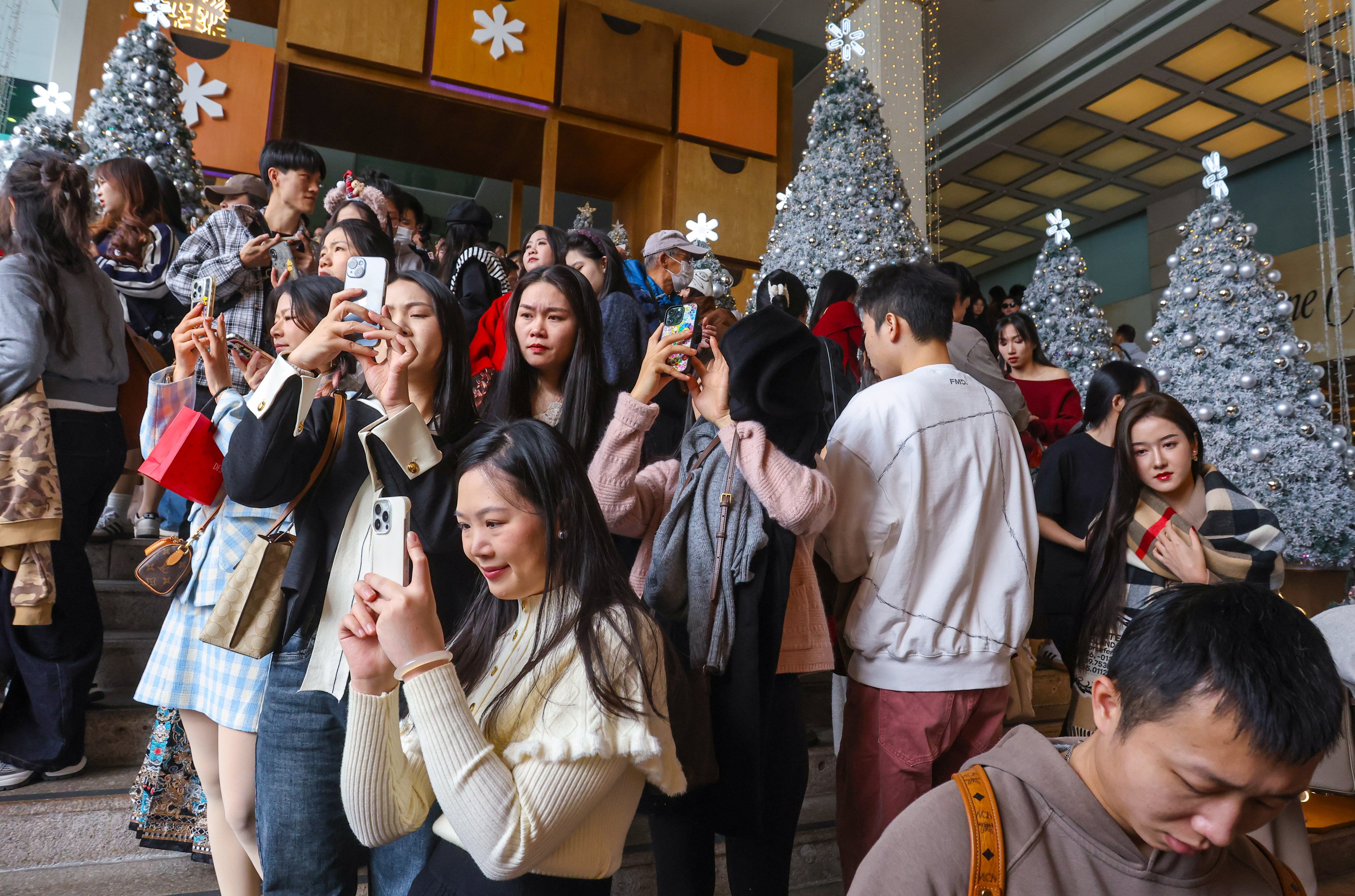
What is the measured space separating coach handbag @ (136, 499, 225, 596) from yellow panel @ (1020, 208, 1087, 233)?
12744 millimetres

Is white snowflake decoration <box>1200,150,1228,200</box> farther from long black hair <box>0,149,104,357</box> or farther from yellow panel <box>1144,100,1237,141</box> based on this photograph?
long black hair <box>0,149,104,357</box>

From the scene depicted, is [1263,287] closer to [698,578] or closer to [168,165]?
[698,578]

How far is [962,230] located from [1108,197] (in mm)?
2071

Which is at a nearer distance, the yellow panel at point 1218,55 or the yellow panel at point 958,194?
the yellow panel at point 1218,55

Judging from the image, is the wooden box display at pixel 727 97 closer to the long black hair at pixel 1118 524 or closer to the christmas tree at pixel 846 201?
the christmas tree at pixel 846 201

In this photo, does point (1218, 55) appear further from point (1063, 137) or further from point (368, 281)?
point (368, 281)

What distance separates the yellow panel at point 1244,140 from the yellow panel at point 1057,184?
1452 mm

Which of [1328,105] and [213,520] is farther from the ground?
[1328,105]

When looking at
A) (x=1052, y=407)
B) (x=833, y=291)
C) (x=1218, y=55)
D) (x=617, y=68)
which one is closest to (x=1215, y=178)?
(x=1052, y=407)

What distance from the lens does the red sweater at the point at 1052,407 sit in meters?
4.61

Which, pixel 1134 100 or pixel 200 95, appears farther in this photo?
pixel 1134 100

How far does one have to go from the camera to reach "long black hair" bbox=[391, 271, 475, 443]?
6.17 feet

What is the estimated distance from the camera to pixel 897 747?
1.88 metres

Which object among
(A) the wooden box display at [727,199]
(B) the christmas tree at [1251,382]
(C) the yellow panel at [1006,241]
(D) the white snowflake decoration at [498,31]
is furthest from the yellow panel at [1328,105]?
(D) the white snowflake decoration at [498,31]
